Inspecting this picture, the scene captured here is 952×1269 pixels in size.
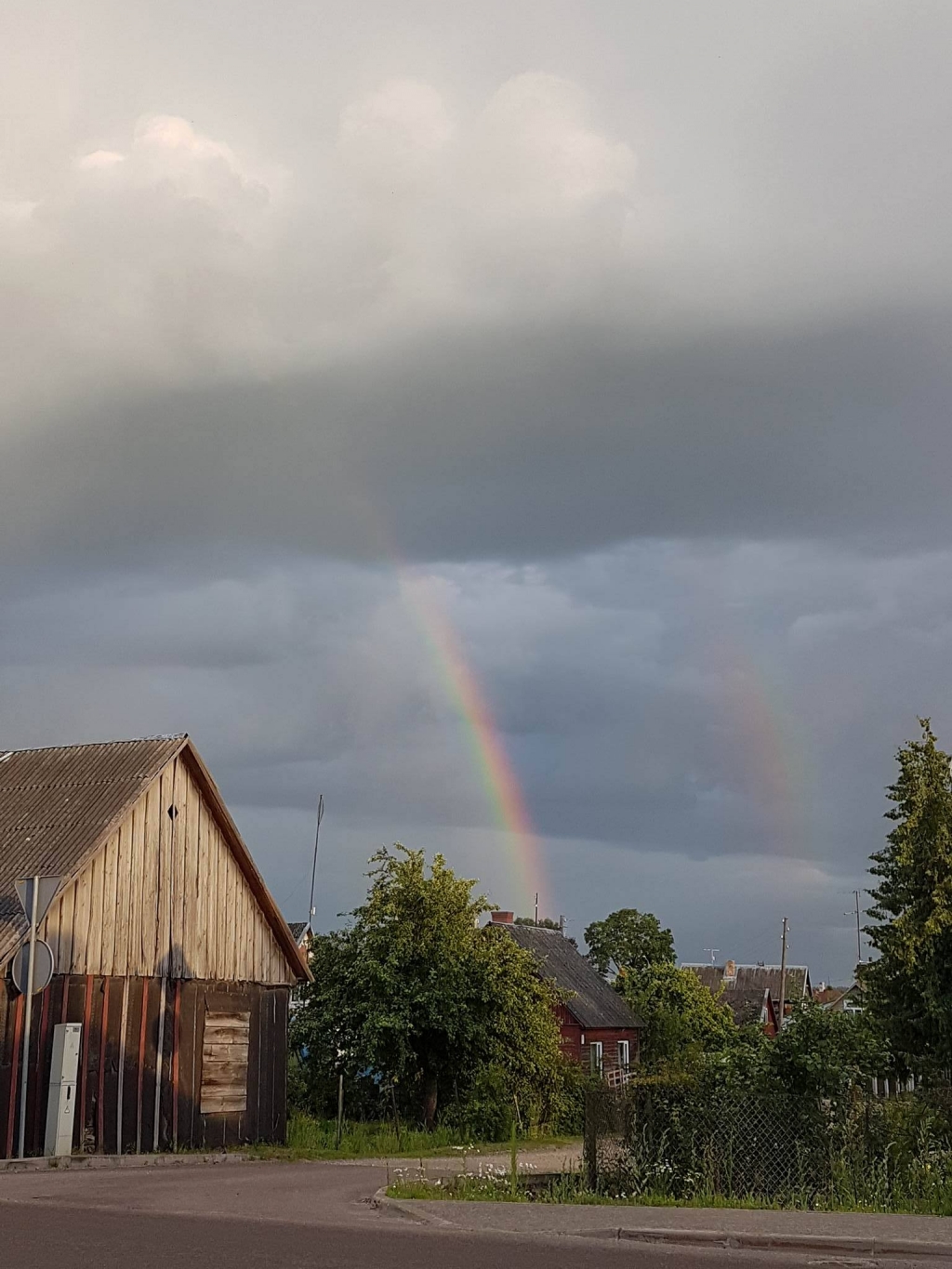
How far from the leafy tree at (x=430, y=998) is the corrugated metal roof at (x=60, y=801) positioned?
34.0 feet

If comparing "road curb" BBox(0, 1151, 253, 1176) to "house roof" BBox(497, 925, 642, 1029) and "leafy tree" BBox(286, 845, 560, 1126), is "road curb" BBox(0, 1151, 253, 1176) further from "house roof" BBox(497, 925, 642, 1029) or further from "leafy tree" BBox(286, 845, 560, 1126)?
"house roof" BBox(497, 925, 642, 1029)

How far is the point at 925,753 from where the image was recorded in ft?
169

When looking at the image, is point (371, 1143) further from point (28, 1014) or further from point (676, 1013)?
point (676, 1013)

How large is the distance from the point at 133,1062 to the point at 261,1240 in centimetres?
1446

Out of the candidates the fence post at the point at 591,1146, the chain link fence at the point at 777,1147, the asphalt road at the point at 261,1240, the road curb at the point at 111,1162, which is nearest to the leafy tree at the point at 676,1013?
the road curb at the point at 111,1162

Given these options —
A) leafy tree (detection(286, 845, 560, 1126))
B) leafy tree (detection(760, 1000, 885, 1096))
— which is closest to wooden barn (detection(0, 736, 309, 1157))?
leafy tree (detection(286, 845, 560, 1126))

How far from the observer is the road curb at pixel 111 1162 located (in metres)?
21.3

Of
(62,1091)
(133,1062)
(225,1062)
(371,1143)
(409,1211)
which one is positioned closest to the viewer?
(409,1211)

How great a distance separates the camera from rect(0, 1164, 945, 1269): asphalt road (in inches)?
427

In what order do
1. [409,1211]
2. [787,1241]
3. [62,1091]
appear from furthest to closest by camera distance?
[62,1091]
[409,1211]
[787,1241]

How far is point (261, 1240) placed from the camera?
12.2m

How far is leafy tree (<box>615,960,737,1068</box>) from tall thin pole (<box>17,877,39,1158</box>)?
5168 centimetres

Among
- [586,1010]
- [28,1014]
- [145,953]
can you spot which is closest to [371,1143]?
[145,953]

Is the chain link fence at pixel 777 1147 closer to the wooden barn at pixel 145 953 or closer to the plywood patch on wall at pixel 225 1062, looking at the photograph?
the wooden barn at pixel 145 953
